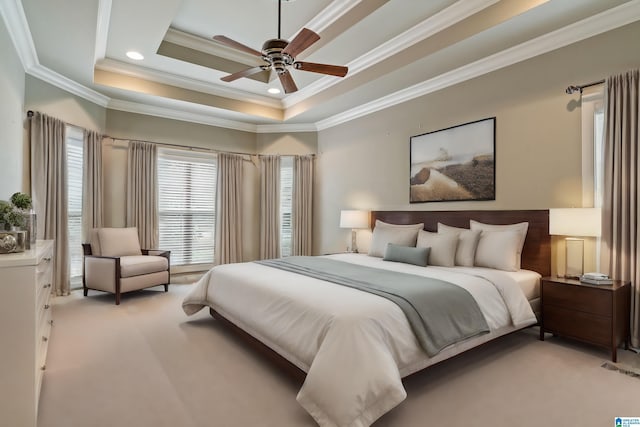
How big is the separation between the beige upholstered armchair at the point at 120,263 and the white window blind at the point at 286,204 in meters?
2.25

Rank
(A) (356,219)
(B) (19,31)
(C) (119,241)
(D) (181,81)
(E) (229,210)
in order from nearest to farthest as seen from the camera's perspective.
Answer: (B) (19,31) < (C) (119,241) < (D) (181,81) < (A) (356,219) < (E) (229,210)

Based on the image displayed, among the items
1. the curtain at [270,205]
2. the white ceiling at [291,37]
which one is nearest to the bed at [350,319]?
the white ceiling at [291,37]

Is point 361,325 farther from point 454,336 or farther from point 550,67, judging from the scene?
point 550,67

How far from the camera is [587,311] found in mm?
2887

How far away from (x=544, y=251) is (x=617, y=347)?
3.27ft

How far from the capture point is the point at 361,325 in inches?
80.1

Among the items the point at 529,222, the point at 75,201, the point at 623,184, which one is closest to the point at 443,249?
the point at 529,222

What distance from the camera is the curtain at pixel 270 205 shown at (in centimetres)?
659

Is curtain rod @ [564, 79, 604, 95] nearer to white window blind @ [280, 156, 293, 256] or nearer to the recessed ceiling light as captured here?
white window blind @ [280, 156, 293, 256]

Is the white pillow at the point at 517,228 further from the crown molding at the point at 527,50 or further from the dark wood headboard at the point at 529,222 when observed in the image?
the crown molding at the point at 527,50

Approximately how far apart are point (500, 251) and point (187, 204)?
500 centimetres

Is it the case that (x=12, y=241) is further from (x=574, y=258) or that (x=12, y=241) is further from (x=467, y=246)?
(x=574, y=258)

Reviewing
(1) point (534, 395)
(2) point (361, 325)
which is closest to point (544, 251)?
(1) point (534, 395)

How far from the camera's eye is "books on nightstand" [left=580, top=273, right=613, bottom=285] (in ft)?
9.40
